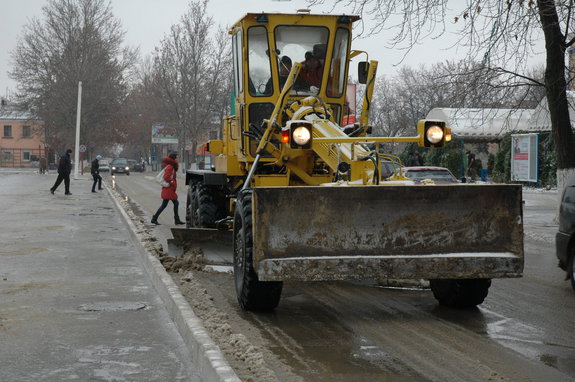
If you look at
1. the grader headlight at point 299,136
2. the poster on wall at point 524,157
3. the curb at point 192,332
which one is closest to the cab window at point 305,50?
→ the grader headlight at point 299,136

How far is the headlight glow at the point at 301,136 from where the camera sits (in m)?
8.89

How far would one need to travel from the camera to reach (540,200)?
97.6 feet

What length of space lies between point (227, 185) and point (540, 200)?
19.5 metres

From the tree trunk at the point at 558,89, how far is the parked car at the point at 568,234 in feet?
26.8

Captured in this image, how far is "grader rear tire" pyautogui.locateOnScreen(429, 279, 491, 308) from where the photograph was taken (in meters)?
8.36

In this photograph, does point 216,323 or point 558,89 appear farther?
point 558,89

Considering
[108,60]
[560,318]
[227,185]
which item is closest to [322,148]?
[560,318]

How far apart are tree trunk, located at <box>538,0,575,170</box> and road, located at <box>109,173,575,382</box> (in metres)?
8.24

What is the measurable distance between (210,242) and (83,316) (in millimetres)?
3513

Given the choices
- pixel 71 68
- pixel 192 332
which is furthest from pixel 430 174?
pixel 71 68

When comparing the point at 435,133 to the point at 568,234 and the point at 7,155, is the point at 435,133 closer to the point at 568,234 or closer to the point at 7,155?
the point at 568,234

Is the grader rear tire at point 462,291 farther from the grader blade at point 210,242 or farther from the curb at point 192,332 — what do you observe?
the grader blade at point 210,242

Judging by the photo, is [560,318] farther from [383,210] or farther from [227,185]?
[227,185]

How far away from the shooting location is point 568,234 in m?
9.74
